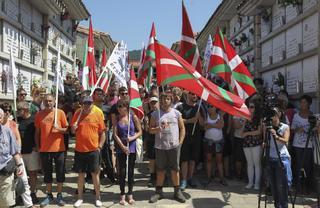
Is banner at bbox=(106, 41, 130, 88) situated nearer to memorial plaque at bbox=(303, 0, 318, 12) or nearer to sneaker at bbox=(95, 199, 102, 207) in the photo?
sneaker at bbox=(95, 199, 102, 207)


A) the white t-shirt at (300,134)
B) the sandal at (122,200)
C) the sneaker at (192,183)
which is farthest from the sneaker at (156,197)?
the white t-shirt at (300,134)

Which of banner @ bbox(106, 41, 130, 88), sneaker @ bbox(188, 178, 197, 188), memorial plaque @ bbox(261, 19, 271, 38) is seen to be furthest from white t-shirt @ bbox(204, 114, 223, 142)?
memorial plaque @ bbox(261, 19, 271, 38)

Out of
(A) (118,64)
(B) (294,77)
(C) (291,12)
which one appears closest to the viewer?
(A) (118,64)

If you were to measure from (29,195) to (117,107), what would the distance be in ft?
7.23

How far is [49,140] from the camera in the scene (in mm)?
7273

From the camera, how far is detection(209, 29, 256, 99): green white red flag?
836cm

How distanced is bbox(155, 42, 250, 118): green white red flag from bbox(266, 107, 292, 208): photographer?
1.88 feet

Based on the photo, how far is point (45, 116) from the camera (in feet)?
24.0

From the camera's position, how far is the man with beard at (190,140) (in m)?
8.43

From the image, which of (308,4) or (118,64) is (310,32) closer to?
(308,4)

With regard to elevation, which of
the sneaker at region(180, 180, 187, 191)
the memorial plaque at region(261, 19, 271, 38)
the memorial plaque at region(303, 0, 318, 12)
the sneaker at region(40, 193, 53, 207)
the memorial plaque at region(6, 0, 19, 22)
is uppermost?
the memorial plaque at region(6, 0, 19, 22)

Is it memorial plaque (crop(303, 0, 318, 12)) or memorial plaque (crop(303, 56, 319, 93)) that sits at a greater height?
memorial plaque (crop(303, 0, 318, 12))

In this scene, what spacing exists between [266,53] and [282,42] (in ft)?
6.31

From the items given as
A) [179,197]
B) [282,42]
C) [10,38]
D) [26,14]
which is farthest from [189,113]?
[26,14]
